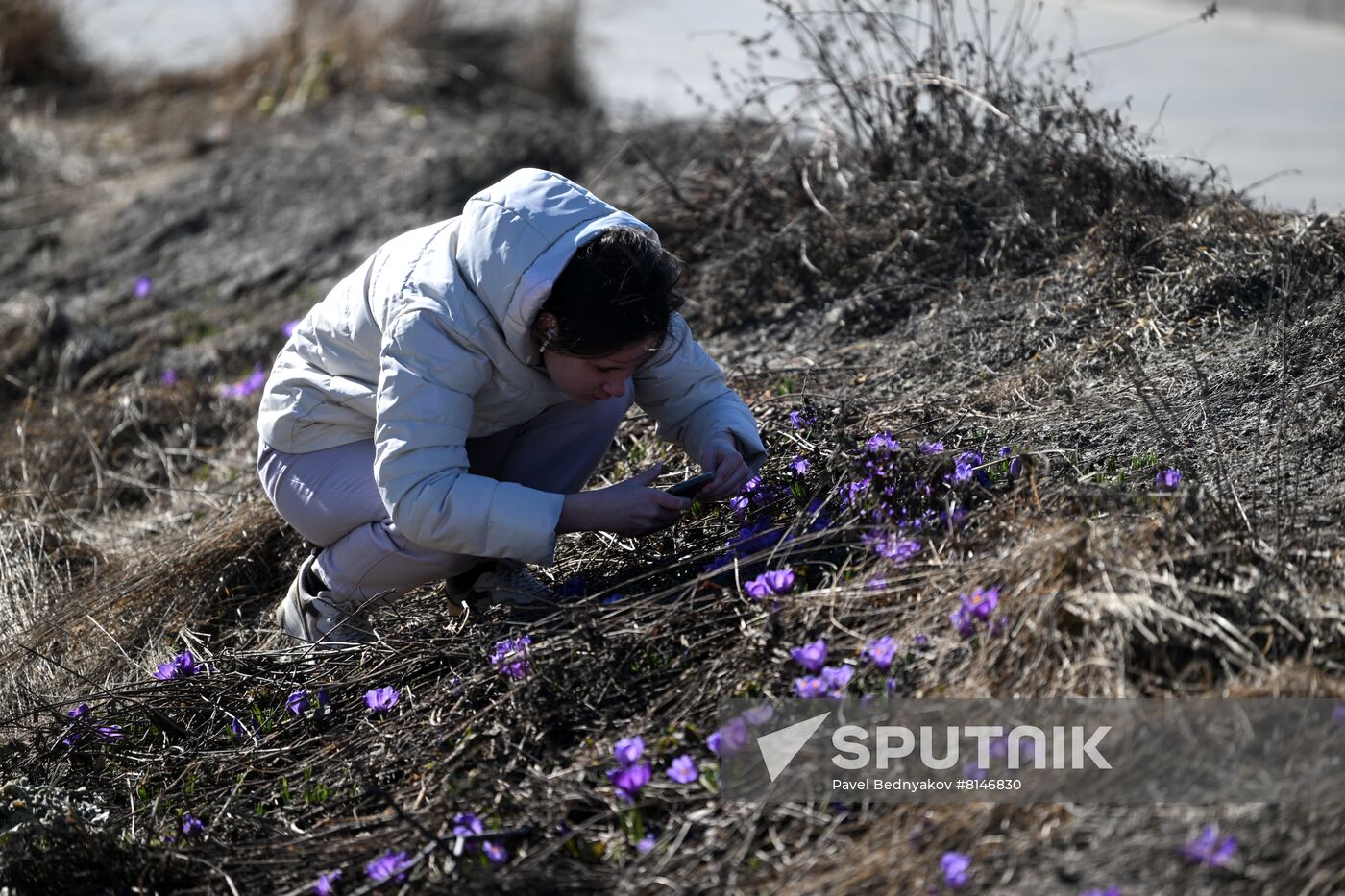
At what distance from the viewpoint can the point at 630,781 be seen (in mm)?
2334

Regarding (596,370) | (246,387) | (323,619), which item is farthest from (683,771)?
(246,387)

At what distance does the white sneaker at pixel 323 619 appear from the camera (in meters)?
3.12

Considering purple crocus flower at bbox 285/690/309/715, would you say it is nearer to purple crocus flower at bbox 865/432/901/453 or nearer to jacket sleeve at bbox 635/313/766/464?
jacket sleeve at bbox 635/313/766/464

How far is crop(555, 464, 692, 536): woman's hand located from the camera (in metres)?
2.85

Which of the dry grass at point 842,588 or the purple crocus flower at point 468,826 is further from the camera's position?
the purple crocus flower at point 468,826

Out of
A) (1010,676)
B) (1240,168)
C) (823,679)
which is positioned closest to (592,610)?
(823,679)

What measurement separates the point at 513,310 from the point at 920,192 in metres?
2.13

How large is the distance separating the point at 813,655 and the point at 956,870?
554 mm

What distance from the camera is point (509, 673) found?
2.67 m

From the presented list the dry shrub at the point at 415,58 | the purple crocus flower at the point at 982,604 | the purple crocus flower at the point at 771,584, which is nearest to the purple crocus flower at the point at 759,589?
the purple crocus flower at the point at 771,584

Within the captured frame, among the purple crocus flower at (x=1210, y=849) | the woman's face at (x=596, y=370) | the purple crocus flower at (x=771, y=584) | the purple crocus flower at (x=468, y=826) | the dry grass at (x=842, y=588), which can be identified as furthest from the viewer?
the woman's face at (x=596, y=370)

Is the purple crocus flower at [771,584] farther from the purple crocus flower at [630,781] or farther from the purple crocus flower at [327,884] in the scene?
the purple crocus flower at [327,884]

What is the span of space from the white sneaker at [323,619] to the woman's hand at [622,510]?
0.59 m

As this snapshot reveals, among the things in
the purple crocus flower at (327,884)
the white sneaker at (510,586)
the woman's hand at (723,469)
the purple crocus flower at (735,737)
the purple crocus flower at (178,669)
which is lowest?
the purple crocus flower at (178,669)
